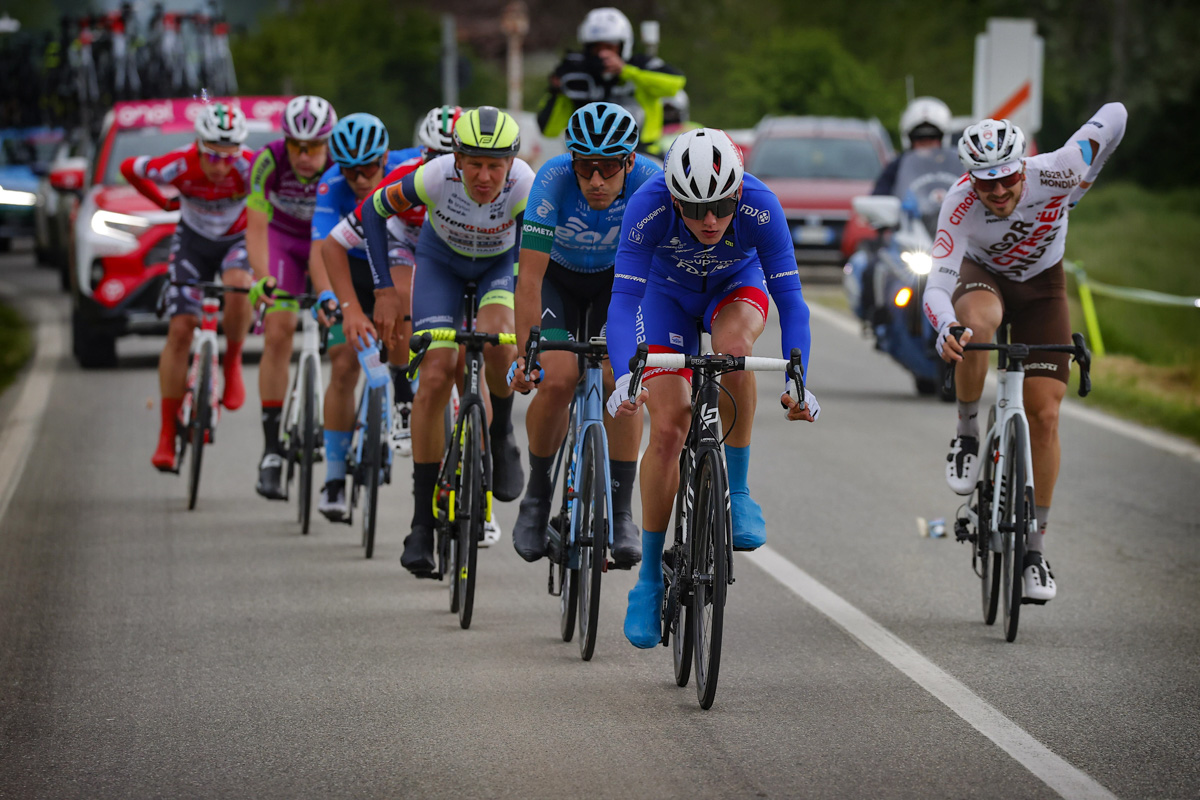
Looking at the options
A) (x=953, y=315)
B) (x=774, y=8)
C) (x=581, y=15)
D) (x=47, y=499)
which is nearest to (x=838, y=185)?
(x=47, y=499)

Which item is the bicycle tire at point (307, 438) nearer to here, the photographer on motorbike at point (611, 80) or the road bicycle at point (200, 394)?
the road bicycle at point (200, 394)

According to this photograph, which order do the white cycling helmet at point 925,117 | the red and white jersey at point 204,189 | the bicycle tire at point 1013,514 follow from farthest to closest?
the white cycling helmet at point 925,117
the red and white jersey at point 204,189
the bicycle tire at point 1013,514

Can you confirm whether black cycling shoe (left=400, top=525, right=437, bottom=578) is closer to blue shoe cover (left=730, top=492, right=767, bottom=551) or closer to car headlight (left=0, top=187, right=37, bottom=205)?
blue shoe cover (left=730, top=492, right=767, bottom=551)

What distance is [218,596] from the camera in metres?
8.30

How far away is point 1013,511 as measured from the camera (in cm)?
750

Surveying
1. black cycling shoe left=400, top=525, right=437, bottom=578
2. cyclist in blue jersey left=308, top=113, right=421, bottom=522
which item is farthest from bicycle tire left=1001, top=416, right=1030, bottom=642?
cyclist in blue jersey left=308, top=113, right=421, bottom=522

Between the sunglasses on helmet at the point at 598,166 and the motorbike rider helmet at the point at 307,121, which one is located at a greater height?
the motorbike rider helmet at the point at 307,121

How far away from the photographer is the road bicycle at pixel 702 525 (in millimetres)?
6094

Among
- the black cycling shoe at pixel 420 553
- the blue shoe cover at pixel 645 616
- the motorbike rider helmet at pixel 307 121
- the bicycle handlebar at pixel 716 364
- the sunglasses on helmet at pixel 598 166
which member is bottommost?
the black cycling shoe at pixel 420 553

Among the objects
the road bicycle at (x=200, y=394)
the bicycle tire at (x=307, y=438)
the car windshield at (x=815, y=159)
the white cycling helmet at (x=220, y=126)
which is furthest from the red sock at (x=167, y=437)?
the car windshield at (x=815, y=159)

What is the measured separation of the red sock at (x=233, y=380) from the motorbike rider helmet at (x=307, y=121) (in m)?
1.78

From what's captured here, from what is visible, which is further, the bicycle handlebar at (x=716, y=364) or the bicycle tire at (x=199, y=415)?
the bicycle tire at (x=199, y=415)

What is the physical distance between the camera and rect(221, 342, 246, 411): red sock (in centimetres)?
1126

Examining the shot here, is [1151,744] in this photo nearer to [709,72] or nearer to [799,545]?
[799,545]
